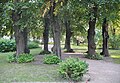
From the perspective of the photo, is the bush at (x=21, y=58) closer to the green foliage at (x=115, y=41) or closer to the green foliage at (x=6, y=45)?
the green foliage at (x=6, y=45)

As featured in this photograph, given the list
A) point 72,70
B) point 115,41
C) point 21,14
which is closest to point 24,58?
point 21,14

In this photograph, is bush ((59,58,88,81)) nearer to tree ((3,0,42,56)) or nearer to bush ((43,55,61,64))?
bush ((43,55,61,64))

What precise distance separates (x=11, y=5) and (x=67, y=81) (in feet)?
20.6

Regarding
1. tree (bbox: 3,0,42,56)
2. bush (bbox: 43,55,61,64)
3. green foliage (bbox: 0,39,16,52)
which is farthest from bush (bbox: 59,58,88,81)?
green foliage (bbox: 0,39,16,52)

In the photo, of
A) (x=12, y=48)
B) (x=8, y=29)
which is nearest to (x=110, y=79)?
(x=8, y=29)

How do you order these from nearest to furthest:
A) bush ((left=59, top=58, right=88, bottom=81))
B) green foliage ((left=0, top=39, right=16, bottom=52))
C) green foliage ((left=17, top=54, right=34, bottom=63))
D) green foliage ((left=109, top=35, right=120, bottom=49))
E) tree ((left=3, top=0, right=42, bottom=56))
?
bush ((left=59, top=58, right=88, bottom=81)) < tree ((left=3, top=0, right=42, bottom=56)) < green foliage ((left=17, top=54, right=34, bottom=63)) < green foliage ((left=0, top=39, right=16, bottom=52)) < green foliage ((left=109, top=35, right=120, bottom=49))

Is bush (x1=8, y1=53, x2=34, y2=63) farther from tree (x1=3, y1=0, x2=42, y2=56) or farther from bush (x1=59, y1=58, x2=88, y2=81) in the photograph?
bush (x1=59, y1=58, x2=88, y2=81)

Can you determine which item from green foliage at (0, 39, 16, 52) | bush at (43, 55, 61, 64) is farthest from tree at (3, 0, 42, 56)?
green foliage at (0, 39, 16, 52)

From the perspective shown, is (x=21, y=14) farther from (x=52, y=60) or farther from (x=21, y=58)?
(x=52, y=60)

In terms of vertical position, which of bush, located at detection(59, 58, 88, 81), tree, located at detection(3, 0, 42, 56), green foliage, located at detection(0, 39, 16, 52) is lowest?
bush, located at detection(59, 58, 88, 81)

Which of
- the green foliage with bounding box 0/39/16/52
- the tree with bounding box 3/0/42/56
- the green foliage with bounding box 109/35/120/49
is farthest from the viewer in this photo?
the green foliage with bounding box 109/35/120/49

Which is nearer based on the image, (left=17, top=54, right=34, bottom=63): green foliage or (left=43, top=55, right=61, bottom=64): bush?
(left=43, top=55, right=61, bottom=64): bush

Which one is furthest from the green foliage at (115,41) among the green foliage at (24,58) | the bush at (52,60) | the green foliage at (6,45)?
the green foliage at (24,58)

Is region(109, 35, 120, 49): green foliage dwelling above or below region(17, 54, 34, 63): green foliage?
above
